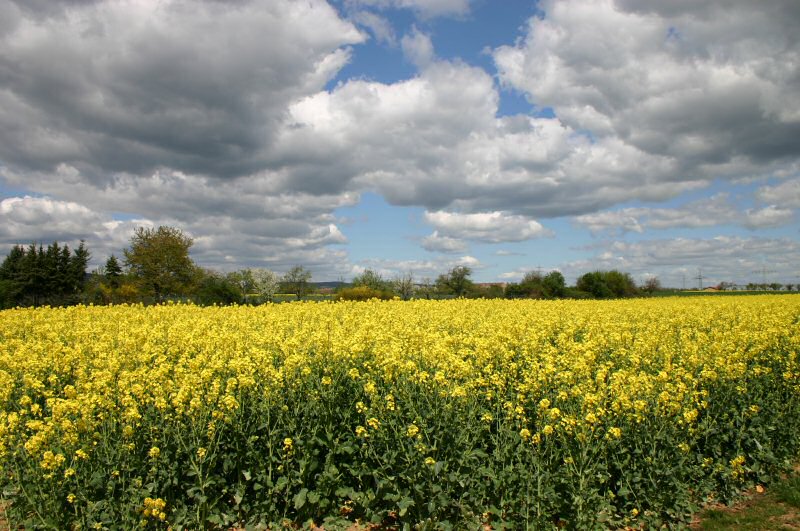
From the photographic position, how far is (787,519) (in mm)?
6594

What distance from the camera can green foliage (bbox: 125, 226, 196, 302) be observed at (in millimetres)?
48594

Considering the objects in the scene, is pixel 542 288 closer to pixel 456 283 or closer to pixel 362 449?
pixel 456 283

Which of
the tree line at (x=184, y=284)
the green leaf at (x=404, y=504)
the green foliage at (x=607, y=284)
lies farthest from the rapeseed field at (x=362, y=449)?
the green foliage at (x=607, y=284)

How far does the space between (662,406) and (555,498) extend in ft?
6.79

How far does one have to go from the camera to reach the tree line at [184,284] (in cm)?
4822

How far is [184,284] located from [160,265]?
2.88 meters

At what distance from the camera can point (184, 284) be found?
163 feet

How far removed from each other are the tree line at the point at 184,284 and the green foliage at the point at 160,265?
0.09 meters

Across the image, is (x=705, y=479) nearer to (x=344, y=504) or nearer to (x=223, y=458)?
(x=344, y=504)

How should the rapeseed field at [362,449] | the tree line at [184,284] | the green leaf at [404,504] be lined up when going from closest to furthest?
the green leaf at [404,504], the rapeseed field at [362,449], the tree line at [184,284]

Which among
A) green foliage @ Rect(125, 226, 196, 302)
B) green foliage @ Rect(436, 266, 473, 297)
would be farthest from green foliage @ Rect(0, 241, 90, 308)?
green foliage @ Rect(436, 266, 473, 297)

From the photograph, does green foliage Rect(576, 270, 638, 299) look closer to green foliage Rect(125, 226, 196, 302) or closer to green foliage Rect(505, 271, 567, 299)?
green foliage Rect(505, 271, 567, 299)

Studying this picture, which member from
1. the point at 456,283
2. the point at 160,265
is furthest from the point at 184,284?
the point at 456,283

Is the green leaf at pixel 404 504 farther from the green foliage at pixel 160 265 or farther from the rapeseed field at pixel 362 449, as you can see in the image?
the green foliage at pixel 160 265
